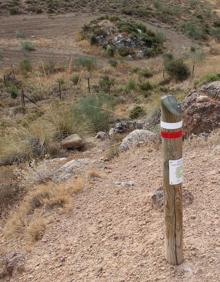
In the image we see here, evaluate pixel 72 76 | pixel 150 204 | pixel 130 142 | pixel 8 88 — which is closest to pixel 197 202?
pixel 150 204

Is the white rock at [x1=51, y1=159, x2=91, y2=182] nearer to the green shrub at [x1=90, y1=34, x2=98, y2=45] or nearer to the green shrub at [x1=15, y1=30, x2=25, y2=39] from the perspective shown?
the green shrub at [x1=90, y1=34, x2=98, y2=45]

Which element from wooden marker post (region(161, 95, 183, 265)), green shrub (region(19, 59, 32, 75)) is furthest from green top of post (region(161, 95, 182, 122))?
green shrub (region(19, 59, 32, 75))

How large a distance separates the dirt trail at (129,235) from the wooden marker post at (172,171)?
364mm

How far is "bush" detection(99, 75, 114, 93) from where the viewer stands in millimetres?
28980

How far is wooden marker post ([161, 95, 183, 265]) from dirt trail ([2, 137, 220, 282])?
14.3 inches

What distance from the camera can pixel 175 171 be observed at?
4520mm

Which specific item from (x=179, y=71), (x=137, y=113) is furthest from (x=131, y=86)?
(x=137, y=113)

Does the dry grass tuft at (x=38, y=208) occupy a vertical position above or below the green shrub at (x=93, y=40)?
above

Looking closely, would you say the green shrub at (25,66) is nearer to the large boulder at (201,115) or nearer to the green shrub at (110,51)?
the green shrub at (110,51)

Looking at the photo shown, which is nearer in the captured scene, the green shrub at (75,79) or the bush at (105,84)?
the bush at (105,84)

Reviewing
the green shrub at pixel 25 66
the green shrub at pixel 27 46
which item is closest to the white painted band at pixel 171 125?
the green shrub at pixel 25 66

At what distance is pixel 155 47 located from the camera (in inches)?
1743

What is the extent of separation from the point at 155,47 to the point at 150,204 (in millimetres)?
38885

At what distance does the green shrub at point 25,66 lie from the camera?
1373 inches
